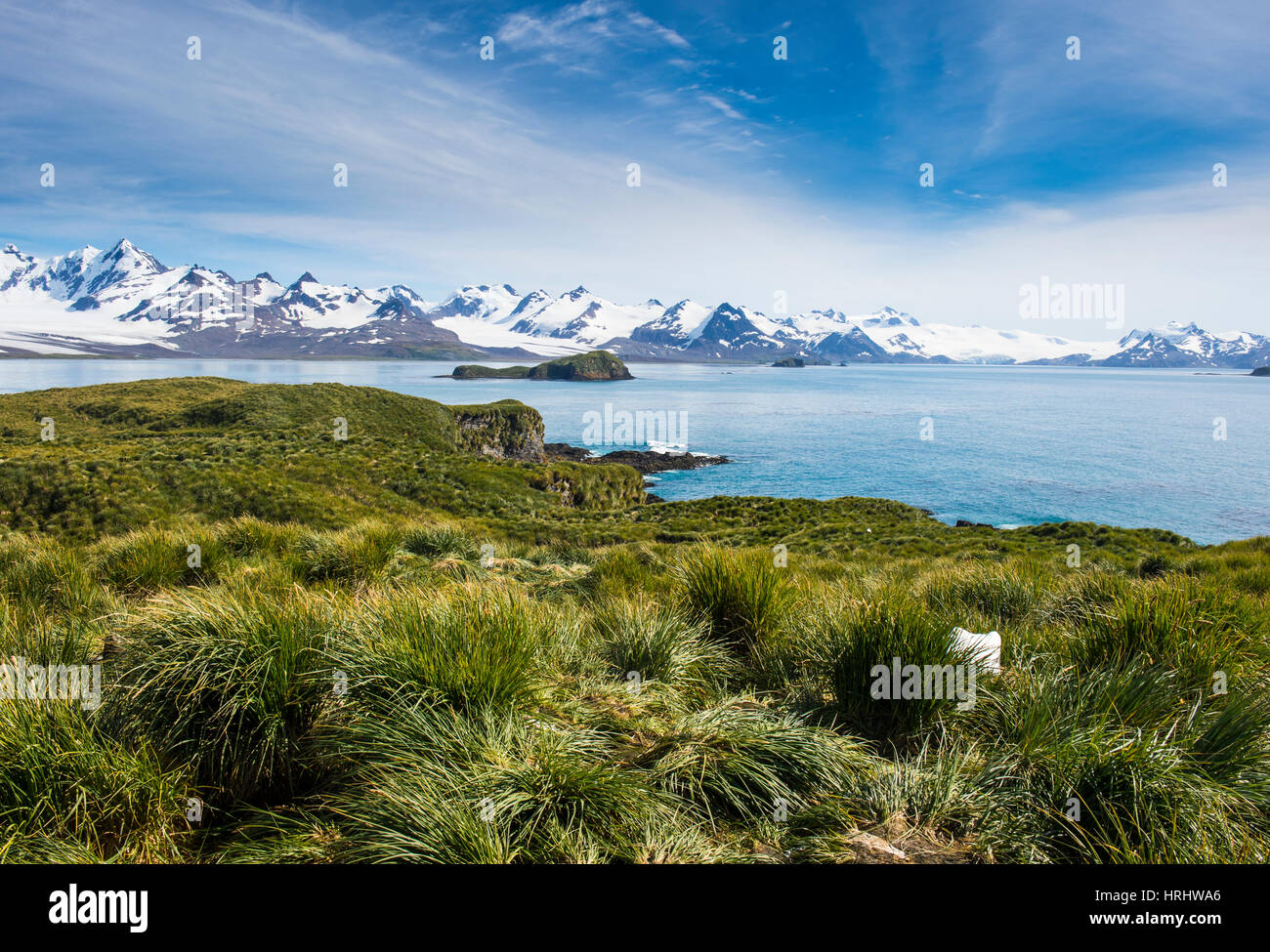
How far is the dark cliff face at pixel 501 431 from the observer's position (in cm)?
7794

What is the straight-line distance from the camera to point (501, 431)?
80312 millimetres

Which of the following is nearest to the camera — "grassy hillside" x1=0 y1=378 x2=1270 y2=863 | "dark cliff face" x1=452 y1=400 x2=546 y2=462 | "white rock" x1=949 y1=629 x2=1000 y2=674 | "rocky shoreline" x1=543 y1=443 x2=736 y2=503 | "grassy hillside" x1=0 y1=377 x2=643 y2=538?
"grassy hillside" x1=0 y1=378 x2=1270 y2=863

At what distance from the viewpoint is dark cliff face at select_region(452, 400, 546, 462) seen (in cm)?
7794

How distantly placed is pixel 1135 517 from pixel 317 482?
6232 centimetres

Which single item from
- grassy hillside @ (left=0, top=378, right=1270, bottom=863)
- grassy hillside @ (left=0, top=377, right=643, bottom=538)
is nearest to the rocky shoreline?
grassy hillside @ (left=0, top=377, right=643, bottom=538)

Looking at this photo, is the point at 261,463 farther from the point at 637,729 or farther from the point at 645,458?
the point at 645,458

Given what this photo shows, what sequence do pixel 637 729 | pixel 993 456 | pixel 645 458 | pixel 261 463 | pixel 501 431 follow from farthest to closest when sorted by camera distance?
pixel 993 456 → pixel 645 458 → pixel 501 431 → pixel 261 463 → pixel 637 729

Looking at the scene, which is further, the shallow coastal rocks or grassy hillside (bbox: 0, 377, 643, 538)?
the shallow coastal rocks

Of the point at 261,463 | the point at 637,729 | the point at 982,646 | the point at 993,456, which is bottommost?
the point at 993,456

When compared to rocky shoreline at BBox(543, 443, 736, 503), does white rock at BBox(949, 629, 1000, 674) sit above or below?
above

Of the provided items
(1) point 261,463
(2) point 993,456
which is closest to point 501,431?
→ (1) point 261,463

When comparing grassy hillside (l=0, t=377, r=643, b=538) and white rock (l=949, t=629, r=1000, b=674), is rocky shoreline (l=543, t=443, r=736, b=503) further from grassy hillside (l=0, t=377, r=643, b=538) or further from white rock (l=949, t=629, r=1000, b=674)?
white rock (l=949, t=629, r=1000, b=674)

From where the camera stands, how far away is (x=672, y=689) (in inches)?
208
